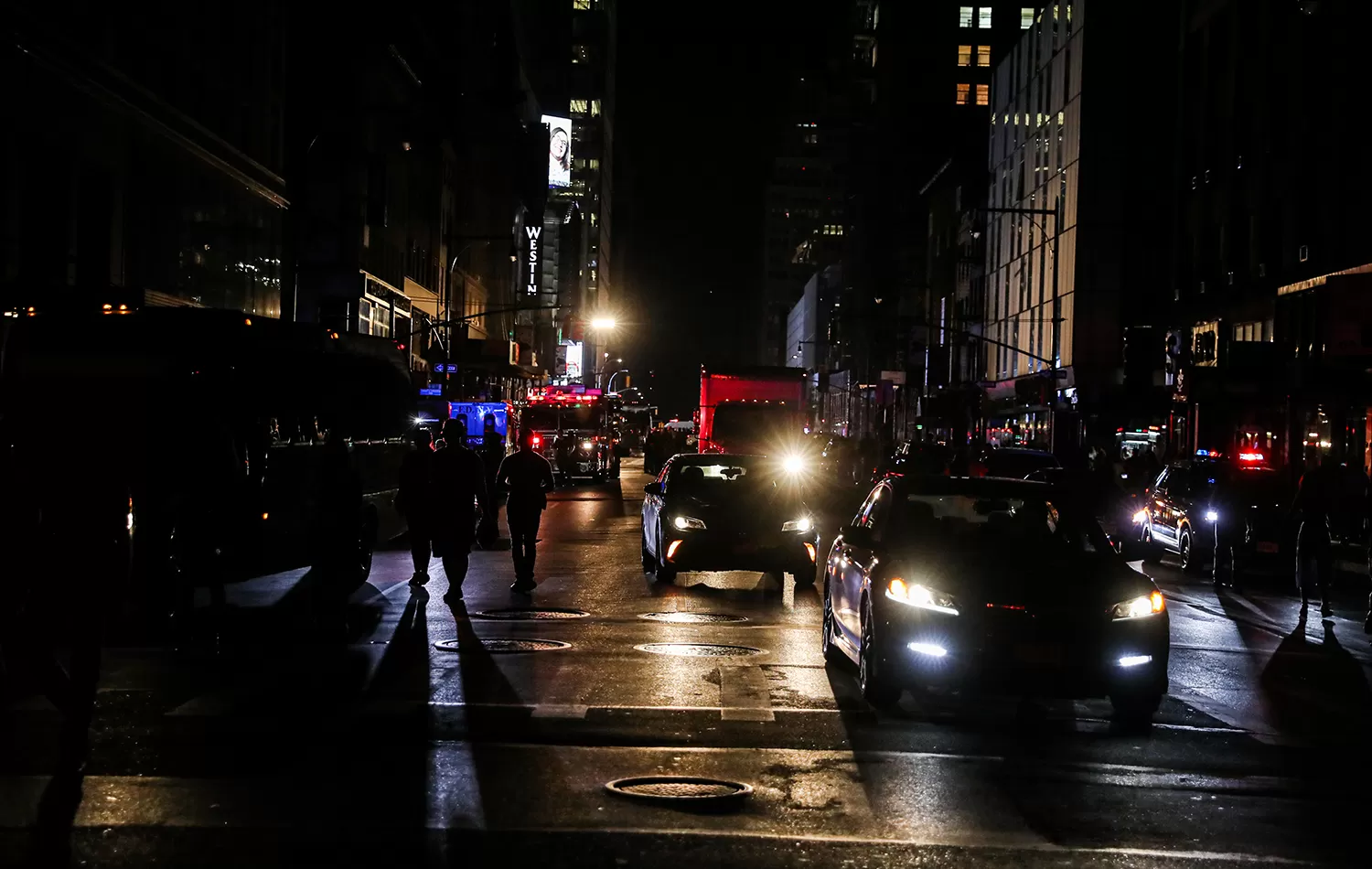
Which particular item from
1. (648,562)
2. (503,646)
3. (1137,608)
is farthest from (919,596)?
(648,562)

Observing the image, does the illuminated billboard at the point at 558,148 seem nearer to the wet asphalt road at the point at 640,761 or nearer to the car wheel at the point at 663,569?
the car wheel at the point at 663,569

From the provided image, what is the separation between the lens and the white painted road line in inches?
391

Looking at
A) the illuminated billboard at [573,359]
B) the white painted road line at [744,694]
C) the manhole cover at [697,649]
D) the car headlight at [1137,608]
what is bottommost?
the manhole cover at [697,649]

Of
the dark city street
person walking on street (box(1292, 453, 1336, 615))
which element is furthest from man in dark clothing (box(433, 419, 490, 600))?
person walking on street (box(1292, 453, 1336, 615))

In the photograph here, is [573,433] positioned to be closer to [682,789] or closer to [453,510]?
[453,510]

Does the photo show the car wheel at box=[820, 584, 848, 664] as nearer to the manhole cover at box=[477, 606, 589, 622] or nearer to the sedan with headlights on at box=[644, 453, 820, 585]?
the manhole cover at box=[477, 606, 589, 622]

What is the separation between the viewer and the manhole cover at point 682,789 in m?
7.41

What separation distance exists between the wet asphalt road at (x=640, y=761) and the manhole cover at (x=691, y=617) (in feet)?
2.78

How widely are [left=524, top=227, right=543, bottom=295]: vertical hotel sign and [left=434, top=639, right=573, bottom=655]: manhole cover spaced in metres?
102

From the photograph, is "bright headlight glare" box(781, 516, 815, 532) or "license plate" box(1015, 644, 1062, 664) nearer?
"license plate" box(1015, 644, 1062, 664)

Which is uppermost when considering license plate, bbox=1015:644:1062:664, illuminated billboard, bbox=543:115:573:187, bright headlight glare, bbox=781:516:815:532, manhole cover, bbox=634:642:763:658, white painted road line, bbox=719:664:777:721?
illuminated billboard, bbox=543:115:573:187

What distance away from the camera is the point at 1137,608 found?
986 cm

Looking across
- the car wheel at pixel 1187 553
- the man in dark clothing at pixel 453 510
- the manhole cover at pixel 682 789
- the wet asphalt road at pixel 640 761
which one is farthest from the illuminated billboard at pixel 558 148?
the manhole cover at pixel 682 789

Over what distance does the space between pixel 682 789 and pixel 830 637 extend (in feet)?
16.0
